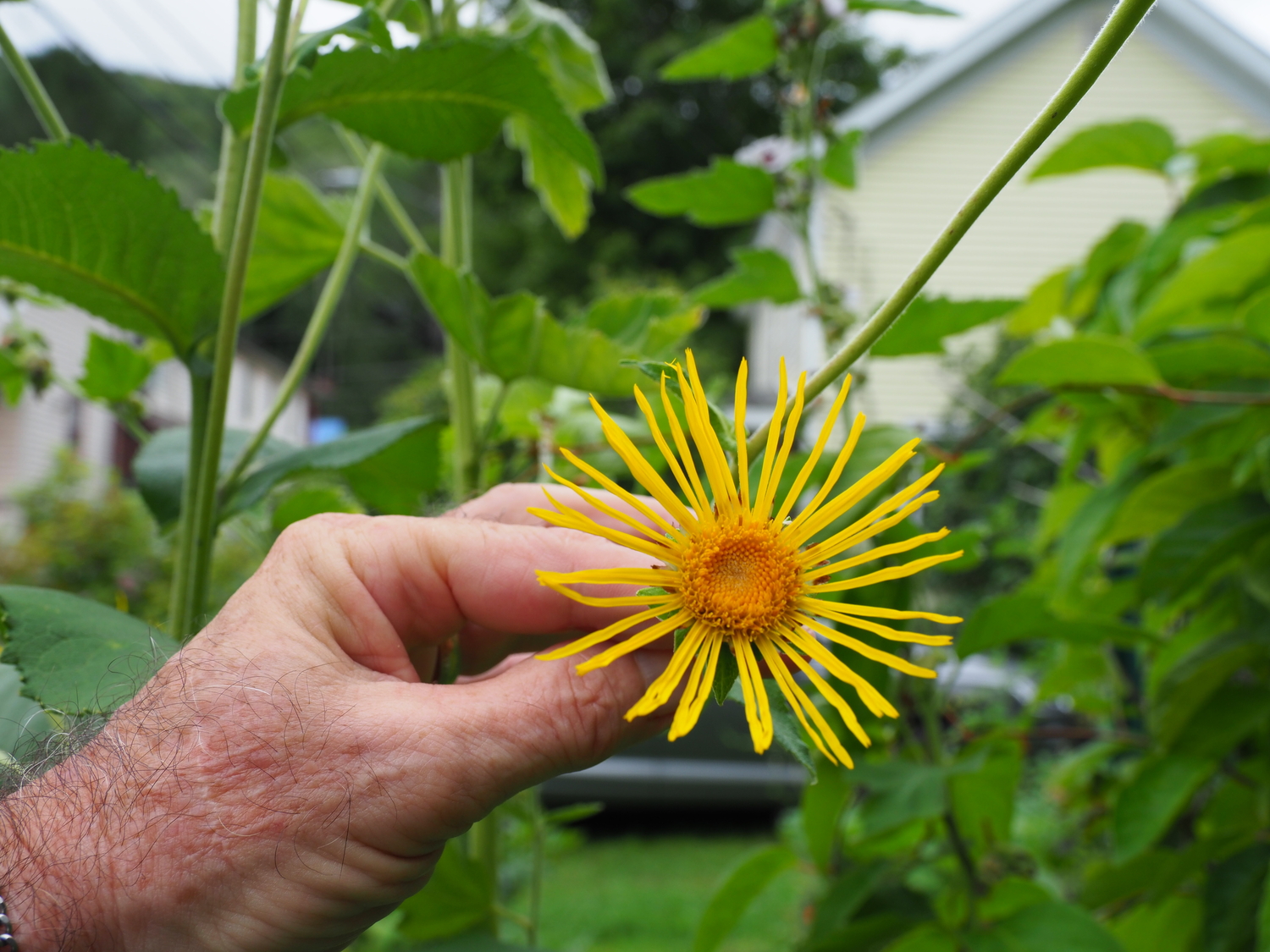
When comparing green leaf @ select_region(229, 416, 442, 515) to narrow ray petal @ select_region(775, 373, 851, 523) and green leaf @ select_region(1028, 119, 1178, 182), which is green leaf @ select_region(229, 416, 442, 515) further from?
green leaf @ select_region(1028, 119, 1178, 182)

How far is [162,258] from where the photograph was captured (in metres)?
0.73

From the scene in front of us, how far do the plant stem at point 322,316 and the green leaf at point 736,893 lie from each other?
30.4 inches

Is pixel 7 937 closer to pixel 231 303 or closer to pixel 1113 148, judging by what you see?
pixel 231 303

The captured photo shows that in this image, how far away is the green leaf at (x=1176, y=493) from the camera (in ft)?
3.92

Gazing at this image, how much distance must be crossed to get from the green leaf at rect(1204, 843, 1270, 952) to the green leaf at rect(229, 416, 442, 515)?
1051 mm

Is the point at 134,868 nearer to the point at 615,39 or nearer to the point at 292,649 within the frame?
the point at 292,649

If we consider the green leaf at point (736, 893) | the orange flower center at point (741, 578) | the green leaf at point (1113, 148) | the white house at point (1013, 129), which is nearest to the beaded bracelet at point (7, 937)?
the orange flower center at point (741, 578)

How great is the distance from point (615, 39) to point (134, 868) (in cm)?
2065

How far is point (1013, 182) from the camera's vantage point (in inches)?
345

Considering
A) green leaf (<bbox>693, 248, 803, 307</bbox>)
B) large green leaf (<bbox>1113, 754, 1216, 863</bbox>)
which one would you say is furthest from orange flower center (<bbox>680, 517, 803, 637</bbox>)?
large green leaf (<bbox>1113, 754, 1216, 863</bbox>)

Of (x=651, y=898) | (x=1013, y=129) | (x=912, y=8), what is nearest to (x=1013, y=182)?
(x=1013, y=129)

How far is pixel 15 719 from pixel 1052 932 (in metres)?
1.06

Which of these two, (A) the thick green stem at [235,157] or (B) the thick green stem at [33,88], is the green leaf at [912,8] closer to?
(A) the thick green stem at [235,157]

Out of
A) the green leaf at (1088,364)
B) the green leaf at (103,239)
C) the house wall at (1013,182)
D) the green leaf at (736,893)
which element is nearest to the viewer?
the green leaf at (103,239)
